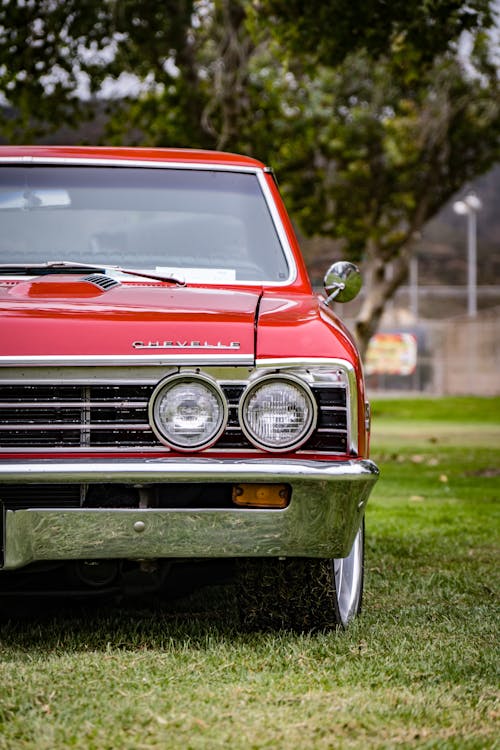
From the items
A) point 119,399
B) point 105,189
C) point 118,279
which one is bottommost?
point 119,399

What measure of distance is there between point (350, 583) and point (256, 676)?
1.15m

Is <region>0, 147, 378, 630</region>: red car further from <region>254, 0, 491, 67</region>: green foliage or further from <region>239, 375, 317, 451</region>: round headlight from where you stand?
<region>254, 0, 491, 67</region>: green foliage

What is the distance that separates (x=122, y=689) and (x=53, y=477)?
654mm

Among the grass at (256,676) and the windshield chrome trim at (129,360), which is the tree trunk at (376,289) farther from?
the windshield chrome trim at (129,360)

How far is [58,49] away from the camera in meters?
13.8

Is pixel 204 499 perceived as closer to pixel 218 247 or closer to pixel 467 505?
pixel 218 247

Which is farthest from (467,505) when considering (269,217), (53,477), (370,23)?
(53,477)

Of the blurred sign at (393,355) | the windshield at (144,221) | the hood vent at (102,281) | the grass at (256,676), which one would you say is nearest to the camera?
the grass at (256,676)

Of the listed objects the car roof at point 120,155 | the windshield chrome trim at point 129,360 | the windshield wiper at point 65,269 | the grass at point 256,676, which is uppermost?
the car roof at point 120,155

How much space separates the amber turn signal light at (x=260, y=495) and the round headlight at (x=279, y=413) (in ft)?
0.44

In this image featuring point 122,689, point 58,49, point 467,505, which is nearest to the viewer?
point 122,689

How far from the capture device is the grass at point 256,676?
3.20 metres

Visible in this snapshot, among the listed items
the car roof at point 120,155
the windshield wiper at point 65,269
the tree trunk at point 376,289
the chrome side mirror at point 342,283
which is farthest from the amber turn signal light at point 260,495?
the tree trunk at point 376,289

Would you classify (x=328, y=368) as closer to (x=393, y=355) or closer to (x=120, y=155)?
(x=120, y=155)
